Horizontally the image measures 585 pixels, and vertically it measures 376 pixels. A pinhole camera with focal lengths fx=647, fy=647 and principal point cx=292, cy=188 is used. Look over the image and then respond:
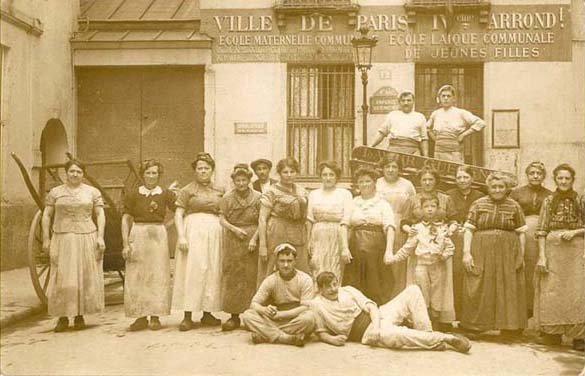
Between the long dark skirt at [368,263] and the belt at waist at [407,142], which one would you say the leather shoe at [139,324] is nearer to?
the long dark skirt at [368,263]

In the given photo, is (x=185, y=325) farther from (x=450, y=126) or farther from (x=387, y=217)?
(x=450, y=126)

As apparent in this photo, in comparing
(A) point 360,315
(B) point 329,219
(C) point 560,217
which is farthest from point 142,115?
(C) point 560,217

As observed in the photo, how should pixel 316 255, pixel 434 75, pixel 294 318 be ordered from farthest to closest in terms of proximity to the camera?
1. pixel 434 75
2. pixel 316 255
3. pixel 294 318

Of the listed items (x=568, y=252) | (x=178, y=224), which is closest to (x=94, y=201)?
(x=178, y=224)

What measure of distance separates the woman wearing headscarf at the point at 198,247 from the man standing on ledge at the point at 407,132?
5.87 feet

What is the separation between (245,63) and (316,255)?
2.10 meters

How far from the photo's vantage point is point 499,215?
504 cm

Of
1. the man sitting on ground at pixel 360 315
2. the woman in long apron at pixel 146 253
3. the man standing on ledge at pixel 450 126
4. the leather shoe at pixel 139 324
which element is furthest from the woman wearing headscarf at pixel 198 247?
the man standing on ledge at pixel 450 126

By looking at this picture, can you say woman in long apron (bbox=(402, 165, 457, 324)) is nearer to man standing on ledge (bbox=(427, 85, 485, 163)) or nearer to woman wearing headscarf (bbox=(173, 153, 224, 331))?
man standing on ledge (bbox=(427, 85, 485, 163))

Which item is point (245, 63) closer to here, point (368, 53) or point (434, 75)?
point (368, 53)

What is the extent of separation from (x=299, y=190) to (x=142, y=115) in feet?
5.96

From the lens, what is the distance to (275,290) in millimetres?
4867

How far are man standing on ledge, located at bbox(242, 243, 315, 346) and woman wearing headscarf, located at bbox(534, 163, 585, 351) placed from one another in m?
1.81

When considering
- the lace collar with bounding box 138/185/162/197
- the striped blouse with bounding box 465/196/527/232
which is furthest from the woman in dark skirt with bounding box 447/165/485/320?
the lace collar with bounding box 138/185/162/197
